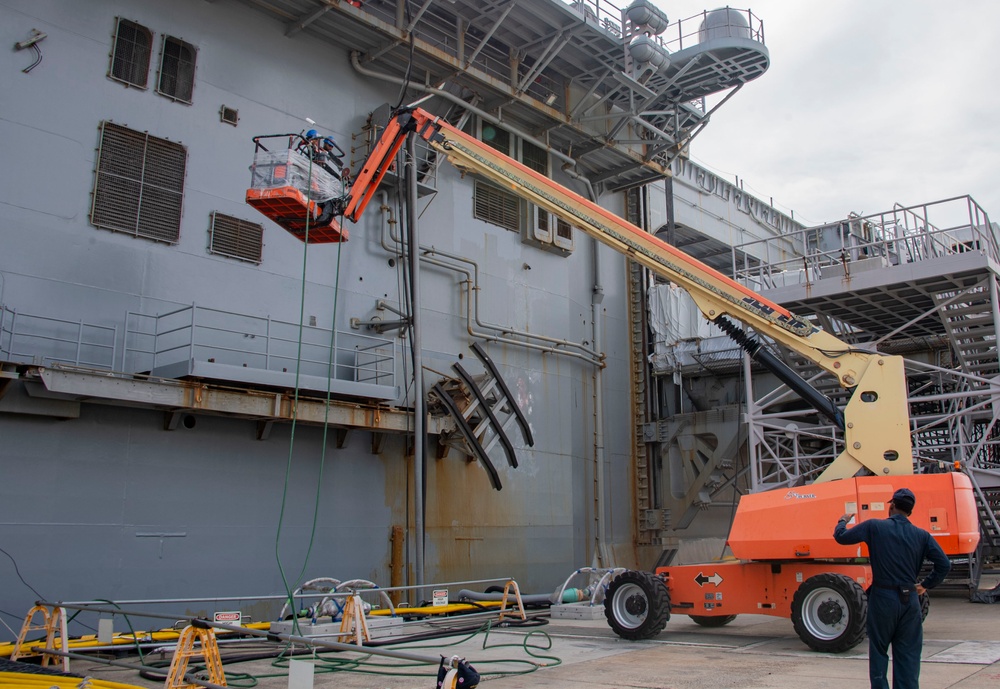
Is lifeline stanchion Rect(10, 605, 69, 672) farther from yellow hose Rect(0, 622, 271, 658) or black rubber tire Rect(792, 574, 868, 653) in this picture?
black rubber tire Rect(792, 574, 868, 653)


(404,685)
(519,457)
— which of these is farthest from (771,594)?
(519,457)

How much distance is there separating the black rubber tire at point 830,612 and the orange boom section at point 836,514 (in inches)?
19.7

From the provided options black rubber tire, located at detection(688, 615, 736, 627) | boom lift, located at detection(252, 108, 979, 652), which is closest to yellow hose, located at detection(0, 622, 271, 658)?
boom lift, located at detection(252, 108, 979, 652)

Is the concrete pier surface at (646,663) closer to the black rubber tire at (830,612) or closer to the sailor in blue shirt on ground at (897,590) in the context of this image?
the black rubber tire at (830,612)

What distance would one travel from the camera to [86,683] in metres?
→ 6.62

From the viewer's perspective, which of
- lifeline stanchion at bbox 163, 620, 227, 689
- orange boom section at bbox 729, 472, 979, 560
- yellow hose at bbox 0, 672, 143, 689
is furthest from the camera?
orange boom section at bbox 729, 472, 979, 560

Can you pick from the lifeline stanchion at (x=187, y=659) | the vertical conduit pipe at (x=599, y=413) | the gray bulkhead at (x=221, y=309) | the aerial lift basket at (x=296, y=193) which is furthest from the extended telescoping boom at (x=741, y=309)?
the vertical conduit pipe at (x=599, y=413)

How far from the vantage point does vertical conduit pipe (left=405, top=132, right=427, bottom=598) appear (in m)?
16.8

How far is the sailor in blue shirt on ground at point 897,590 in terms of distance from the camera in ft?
22.9

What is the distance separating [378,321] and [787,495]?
982 centimetres

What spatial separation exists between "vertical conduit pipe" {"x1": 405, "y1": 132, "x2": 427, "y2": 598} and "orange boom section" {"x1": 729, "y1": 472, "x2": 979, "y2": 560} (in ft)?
23.3

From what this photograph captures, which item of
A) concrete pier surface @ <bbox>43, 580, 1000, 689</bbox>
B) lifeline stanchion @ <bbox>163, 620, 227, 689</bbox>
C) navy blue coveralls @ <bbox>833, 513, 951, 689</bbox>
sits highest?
navy blue coveralls @ <bbox>833, 513, 951, 689</bbox>

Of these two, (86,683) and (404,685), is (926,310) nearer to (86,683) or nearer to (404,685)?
(404,685)

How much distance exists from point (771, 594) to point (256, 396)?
359 inches
